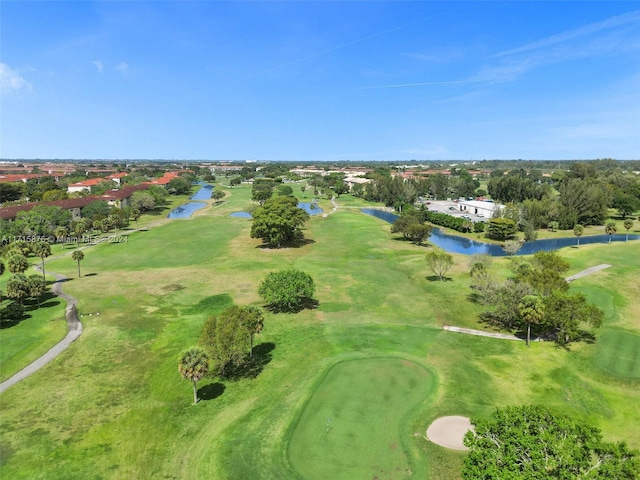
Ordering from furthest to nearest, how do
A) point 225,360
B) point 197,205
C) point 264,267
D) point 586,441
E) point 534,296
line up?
point 197,205
point 264,267
point 534,296
point 225,360
point 586,441

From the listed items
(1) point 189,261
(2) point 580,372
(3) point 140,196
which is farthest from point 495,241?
(3) point 140,196

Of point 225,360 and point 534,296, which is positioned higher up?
point 534,296

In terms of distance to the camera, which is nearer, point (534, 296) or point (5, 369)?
point (5, 369)

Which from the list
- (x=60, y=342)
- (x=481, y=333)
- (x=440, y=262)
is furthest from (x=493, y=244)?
(x=60, y=342)

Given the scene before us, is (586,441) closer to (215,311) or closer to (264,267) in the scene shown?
(215,311)

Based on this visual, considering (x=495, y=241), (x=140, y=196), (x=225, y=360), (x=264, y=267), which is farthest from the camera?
(x=140, y=196)

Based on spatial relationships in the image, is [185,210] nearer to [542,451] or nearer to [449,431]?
[449,431]

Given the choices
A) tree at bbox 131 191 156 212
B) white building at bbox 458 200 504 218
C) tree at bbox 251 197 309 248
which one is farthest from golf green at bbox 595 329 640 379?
tree at bbox 131 191 156 212
